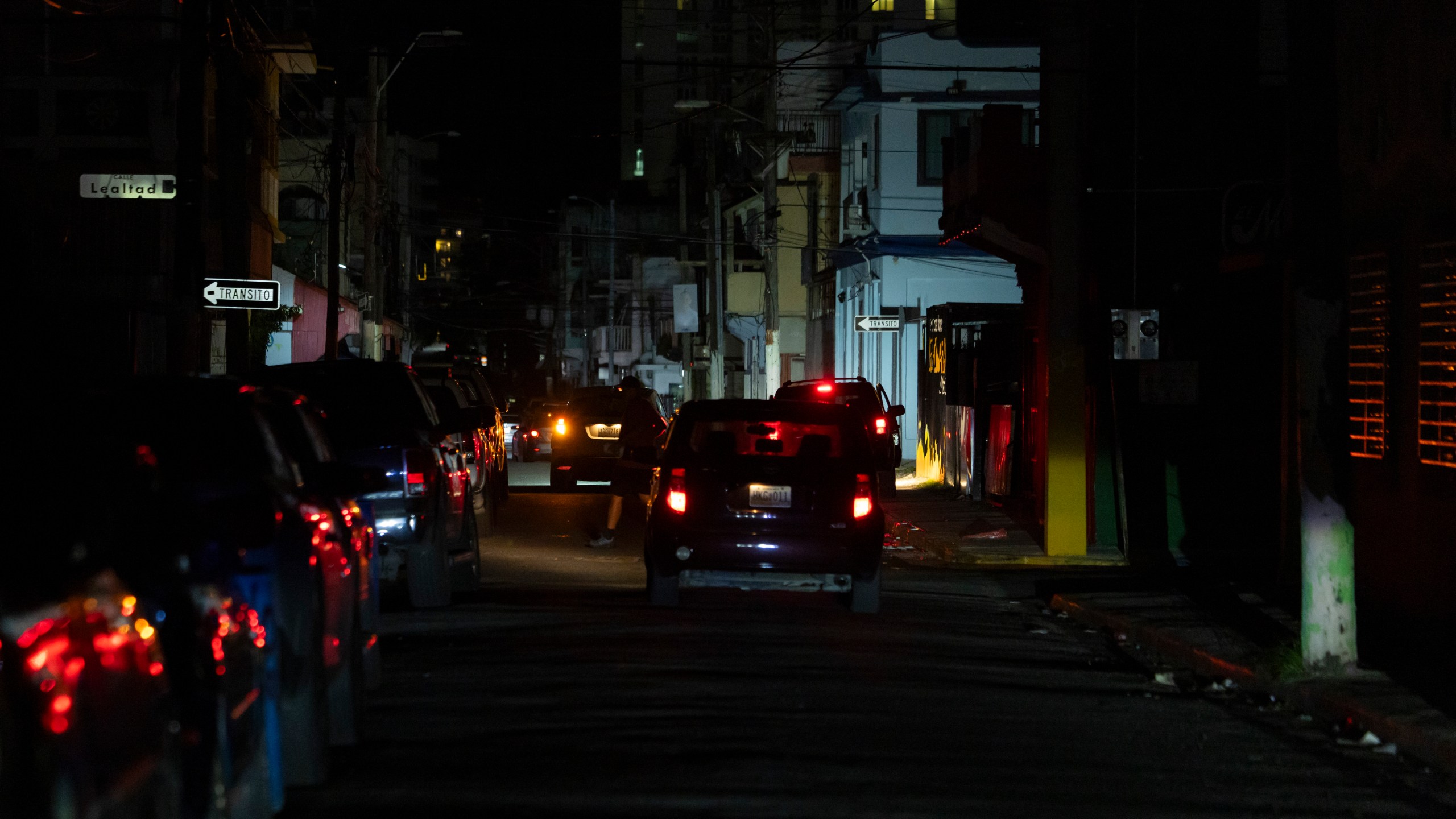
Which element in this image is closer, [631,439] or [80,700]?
[80,700]

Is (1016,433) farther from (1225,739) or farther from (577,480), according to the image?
(1225,739)

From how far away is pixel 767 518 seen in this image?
12.8 meters

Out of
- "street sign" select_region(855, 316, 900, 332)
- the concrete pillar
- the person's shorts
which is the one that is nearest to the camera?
the person's shorts

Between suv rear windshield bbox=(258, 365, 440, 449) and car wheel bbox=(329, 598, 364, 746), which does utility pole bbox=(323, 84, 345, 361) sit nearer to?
suv rear windshield bbox=(258, 365, 440, 449)

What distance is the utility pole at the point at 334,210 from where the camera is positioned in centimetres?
2958

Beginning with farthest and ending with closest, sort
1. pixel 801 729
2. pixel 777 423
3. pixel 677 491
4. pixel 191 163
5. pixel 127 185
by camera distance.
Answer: pixel 191 163, pixel 127 185, pixel 777 423, pixel 677 491, pixel 801 729

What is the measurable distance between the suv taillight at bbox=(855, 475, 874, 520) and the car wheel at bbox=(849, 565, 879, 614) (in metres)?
0.46

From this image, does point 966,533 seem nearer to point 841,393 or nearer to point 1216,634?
→ point 841,393

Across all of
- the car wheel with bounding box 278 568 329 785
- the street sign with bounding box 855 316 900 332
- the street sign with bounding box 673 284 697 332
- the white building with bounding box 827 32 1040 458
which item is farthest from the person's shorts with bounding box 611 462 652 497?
the street sign with bounding box 673 284 697 332

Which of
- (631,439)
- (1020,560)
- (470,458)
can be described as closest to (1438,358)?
(1020,560)

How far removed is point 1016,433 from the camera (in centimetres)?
2397

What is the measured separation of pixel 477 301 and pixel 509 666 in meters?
97.3

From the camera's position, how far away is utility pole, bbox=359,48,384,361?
3541 centimetres

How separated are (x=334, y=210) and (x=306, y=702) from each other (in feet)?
80.7
